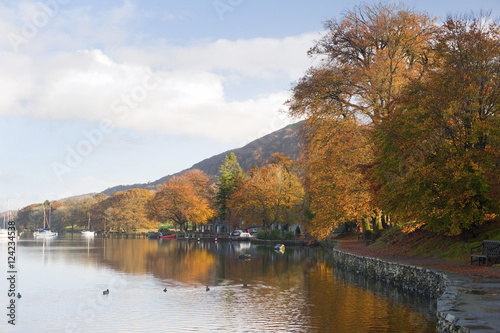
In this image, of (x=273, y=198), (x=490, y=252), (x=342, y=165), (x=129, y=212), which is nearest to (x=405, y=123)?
(x=490, y=252)

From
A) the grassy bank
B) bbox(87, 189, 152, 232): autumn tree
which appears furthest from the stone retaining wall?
bbox(87, 189, 152, 232): autumn tree

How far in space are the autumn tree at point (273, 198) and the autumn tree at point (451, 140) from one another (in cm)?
5368

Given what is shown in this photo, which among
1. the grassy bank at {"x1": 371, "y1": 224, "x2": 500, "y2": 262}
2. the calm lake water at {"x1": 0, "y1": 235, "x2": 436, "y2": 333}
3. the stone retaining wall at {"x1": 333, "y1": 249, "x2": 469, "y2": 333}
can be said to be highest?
the grassy bank at {"x1": 371, "y1": 224, "x2": 500, "y2": 262}

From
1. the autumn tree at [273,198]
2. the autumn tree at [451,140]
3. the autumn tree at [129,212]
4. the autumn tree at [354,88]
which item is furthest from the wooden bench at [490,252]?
the autumn tree at [129,212]

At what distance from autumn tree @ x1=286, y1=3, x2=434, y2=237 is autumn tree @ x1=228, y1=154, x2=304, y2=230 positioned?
137 feet

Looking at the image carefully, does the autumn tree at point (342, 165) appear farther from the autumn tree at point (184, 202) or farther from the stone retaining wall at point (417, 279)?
the autumn tree at point (184, 202)

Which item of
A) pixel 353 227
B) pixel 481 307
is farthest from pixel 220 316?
pixel 353 227

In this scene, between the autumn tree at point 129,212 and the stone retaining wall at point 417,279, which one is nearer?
the stone retaining wall at point 417,279

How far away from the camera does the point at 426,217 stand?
88.4 ft

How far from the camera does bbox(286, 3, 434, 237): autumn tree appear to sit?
3709cm

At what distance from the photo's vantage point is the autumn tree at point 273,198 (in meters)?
82.9

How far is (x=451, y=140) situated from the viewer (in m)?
28.0

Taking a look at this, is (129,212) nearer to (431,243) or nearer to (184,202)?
(184,202)

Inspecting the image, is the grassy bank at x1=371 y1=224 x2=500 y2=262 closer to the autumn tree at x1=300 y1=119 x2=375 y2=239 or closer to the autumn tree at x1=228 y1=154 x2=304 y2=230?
the autumn tree at x1=300 y1=119 x2=375 y2=239
